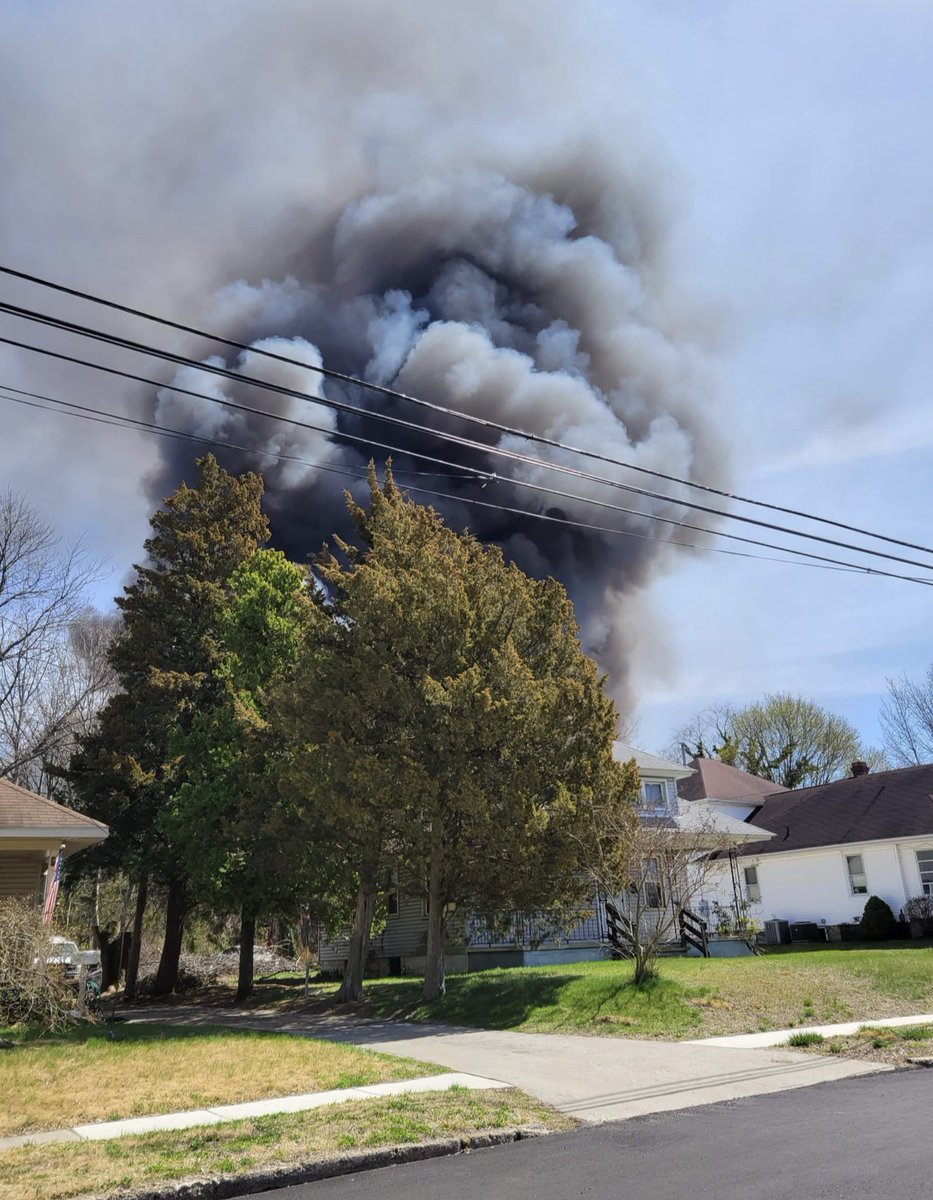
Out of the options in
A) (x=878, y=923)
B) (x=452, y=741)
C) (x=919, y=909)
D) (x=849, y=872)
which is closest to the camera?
(x=452, y=741)

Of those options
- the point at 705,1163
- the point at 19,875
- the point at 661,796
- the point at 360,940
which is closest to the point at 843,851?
the point at 661,796

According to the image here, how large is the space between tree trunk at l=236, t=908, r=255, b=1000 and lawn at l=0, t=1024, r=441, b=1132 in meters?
9.09

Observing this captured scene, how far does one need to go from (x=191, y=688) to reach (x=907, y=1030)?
19.4m

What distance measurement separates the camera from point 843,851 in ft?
103

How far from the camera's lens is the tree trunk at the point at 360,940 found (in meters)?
19.9

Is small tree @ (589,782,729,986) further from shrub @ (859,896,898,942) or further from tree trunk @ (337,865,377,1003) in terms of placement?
shrub @ (859,896,898,942)

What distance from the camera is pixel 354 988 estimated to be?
784 inches

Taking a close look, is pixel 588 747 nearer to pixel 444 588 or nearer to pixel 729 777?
pixel 444 588

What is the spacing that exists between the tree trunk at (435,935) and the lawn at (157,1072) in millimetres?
4625

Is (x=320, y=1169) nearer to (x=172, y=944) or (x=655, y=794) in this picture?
(x=172, y=944)

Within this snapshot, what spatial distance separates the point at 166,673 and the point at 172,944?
24.8ft

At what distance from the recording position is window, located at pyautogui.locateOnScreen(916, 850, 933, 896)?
1150 inches

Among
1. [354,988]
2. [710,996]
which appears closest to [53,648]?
[354,988]

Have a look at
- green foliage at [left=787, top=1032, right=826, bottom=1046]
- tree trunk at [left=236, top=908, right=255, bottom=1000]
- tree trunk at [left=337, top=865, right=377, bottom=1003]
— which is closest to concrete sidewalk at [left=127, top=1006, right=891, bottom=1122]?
green foliage at [left=787, top=1032, right=826, bottom=1046]
